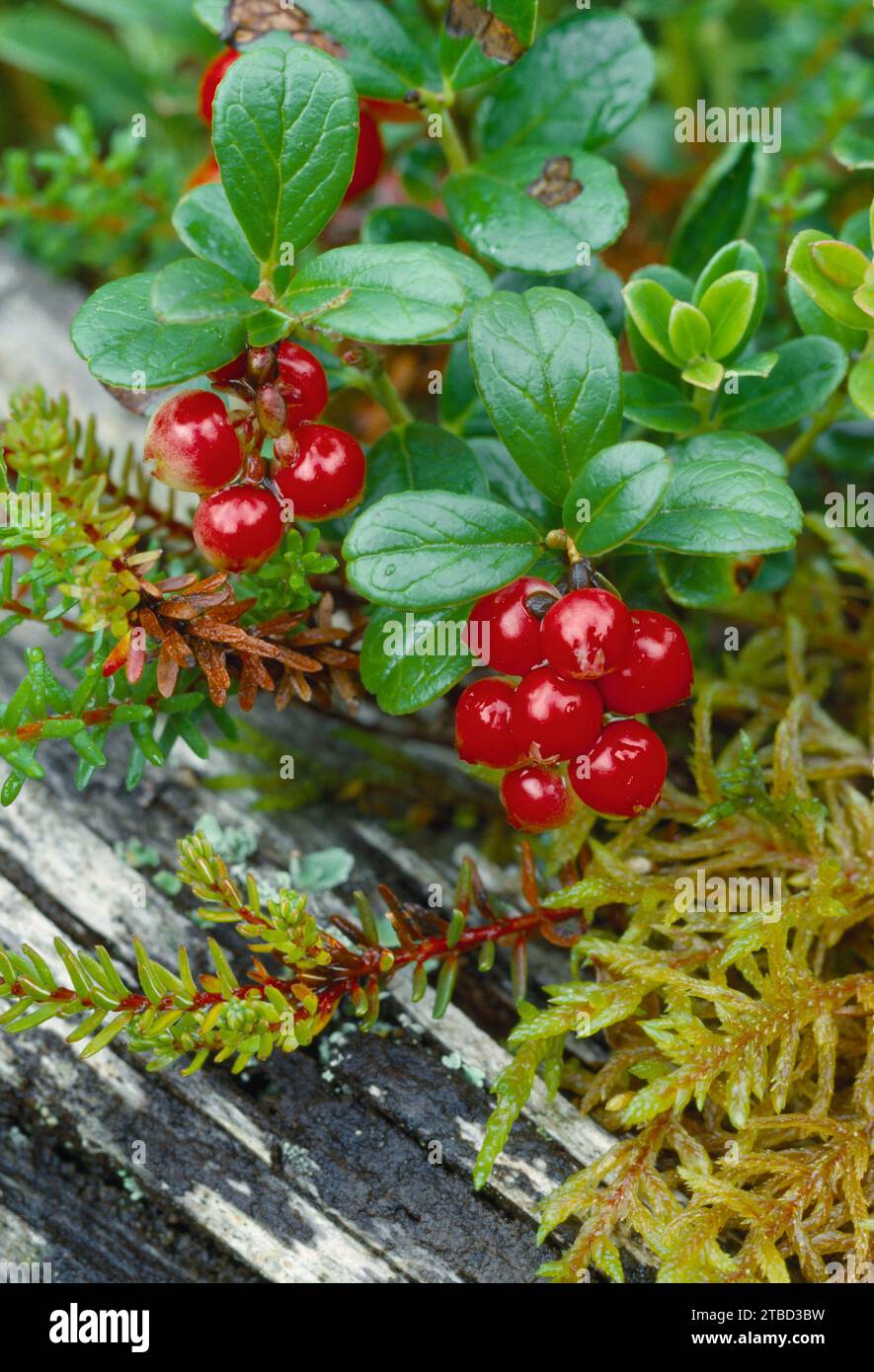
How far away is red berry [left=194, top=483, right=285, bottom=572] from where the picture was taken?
1.75 m

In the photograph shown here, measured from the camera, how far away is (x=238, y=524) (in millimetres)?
1756

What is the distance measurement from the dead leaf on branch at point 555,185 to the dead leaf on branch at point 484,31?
200 millimetres

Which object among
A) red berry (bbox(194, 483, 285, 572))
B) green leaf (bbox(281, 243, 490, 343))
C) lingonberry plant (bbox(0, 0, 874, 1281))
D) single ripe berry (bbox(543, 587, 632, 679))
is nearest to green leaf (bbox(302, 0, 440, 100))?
lingonberry plant (bbox(0, 0, 874, 1281))

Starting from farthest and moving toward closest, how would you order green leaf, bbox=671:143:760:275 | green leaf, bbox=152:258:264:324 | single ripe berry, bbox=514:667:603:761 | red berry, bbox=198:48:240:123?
1. green leaf, bbox=671:143:760:275
2. red berry, bbox=198:48:240:123
3. single ripe berry, bbox=514:667:603:761
4. green leaf, bbox=152:258:264:324

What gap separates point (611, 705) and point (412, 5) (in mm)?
1721

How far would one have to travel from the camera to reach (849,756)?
233 centimetres

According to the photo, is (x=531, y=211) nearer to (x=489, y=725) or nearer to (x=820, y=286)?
(x=820, y=286)

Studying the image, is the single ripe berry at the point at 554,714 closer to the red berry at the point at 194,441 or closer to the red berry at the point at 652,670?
the red berry at the point at 652,670

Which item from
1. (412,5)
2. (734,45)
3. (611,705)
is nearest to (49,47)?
(412,5)

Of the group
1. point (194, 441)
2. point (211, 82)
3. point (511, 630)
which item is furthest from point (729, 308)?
point (211, 82)

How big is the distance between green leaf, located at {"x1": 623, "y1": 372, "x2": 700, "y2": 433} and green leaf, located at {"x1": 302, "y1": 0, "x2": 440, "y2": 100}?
723mm

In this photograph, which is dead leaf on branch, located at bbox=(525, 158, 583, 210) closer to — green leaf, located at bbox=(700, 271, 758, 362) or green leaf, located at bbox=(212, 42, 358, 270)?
green leaf, located at bbox=(700, 271, 758, 362)

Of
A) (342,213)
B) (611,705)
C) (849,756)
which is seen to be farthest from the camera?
(342,213)

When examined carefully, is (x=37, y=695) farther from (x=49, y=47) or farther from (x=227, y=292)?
(x=49, y=47)
